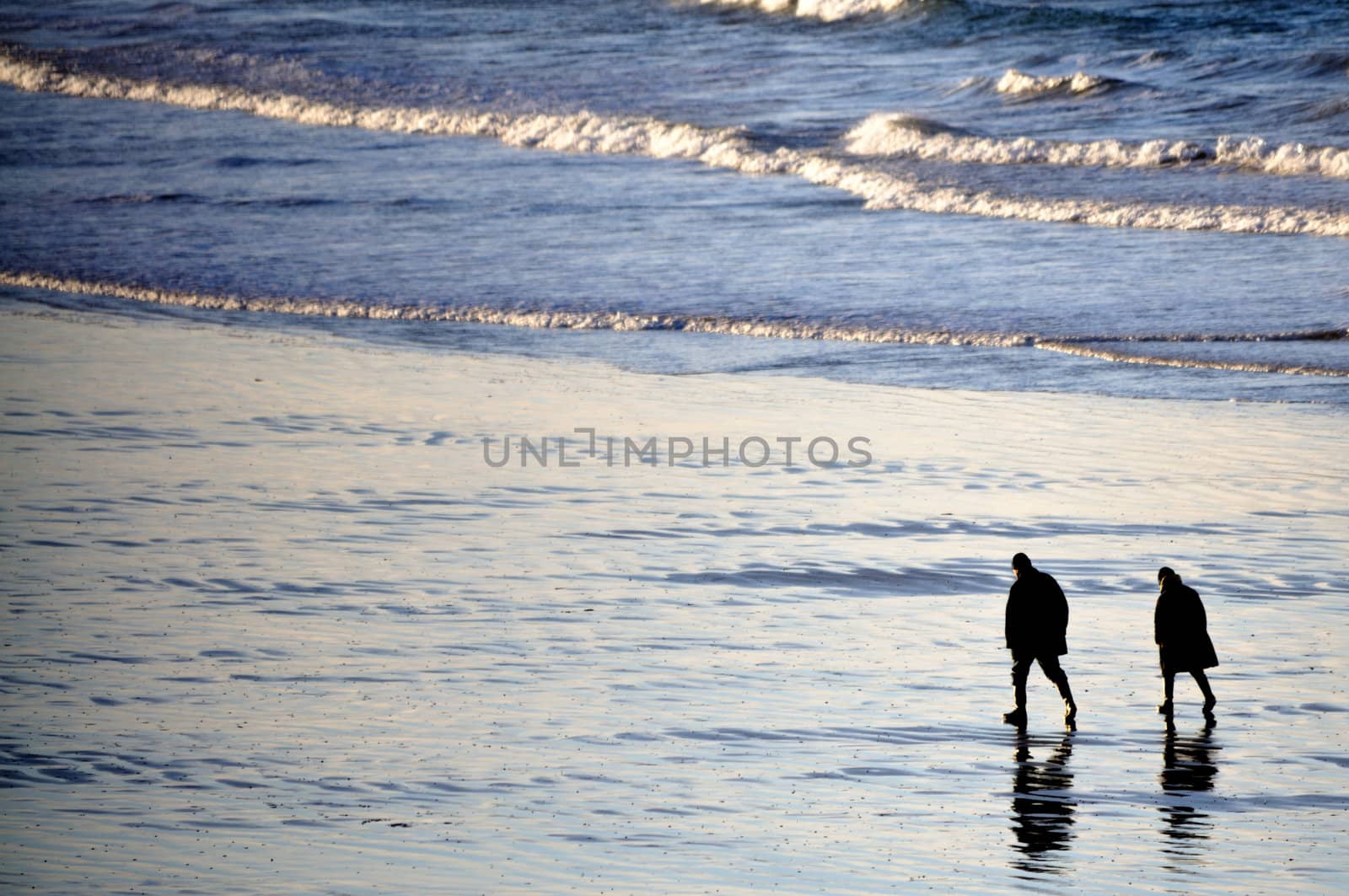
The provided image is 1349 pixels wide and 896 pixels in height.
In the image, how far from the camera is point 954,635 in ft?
29.0

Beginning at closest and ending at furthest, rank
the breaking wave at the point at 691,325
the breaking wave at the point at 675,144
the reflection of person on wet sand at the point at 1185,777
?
the reflection of person on wet sand at the point at 1185,777
the breaking wave at the point at 691,325
the breaking wave at the point at 675,144

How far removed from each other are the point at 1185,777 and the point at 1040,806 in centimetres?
66

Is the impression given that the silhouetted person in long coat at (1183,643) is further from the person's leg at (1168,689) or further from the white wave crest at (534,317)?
the white wave crest at (534,317)

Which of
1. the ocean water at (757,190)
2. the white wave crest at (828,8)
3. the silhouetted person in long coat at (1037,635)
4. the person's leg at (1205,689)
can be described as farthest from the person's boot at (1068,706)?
the white wave crest at (828,8)

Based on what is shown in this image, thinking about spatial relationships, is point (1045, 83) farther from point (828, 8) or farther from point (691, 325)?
point (691, 325)

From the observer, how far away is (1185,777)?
279 inches

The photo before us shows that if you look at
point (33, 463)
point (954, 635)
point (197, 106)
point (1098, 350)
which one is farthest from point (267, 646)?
point (197, 106)

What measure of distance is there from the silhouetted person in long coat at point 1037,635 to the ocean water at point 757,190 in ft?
21.7

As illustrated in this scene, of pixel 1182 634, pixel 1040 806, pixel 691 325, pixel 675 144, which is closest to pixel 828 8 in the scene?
pixel 675 144

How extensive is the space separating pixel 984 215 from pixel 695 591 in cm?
1336

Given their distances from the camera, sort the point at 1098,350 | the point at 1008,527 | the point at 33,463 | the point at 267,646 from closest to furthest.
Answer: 1. the point at 267,646
2. the point at 1008,527
3. the point at 33,463
4. the point at 1098,350

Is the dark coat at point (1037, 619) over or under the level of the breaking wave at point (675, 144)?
under

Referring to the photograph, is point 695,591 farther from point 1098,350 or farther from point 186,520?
point 1098,350

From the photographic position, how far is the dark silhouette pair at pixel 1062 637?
7.73m
